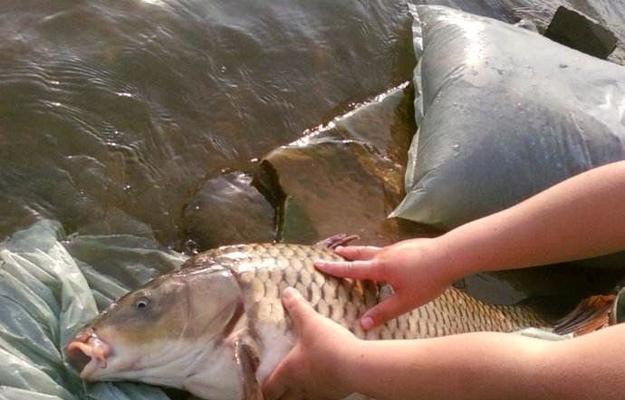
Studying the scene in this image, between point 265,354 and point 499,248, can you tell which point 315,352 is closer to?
point 265,354

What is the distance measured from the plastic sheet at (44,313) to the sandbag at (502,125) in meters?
1.06

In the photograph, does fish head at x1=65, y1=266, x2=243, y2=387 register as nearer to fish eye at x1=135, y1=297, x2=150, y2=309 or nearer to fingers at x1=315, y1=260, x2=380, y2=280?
fish eye at x1=135, y1=297, x2=150, y2=309

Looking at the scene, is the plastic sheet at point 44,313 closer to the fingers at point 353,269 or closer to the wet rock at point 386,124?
the fingers at point 353,269

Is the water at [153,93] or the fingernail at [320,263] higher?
the fingernail at [320,263]

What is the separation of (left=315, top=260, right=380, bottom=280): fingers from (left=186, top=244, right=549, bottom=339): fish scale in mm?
20

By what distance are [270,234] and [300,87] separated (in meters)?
0.90

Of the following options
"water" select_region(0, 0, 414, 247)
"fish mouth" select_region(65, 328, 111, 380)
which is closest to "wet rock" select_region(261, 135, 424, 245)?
"water" select_region(0, 0, 414, 247)

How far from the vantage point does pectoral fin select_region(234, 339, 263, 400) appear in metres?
1.85

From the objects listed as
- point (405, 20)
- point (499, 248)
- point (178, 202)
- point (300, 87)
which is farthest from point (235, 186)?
point (405, 20)

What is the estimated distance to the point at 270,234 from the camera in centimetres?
260

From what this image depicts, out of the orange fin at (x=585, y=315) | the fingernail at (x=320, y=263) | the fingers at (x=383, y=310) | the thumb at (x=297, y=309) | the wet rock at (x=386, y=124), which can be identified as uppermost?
the fingernail at (x=320, y=263)

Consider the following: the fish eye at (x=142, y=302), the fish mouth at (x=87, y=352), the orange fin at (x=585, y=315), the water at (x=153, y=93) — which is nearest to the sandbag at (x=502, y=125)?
the orange fin at (x=585, y=315)

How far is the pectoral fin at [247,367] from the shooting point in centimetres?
185

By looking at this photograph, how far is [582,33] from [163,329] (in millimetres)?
2639
